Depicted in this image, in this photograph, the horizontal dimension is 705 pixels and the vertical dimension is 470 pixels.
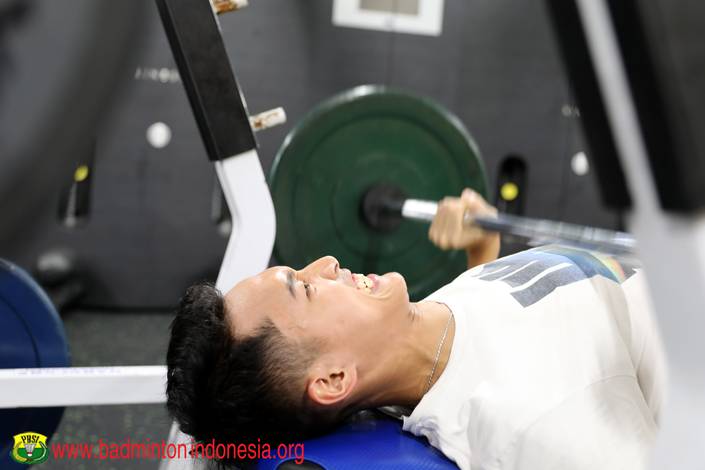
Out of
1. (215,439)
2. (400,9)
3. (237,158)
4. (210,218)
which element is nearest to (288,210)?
(237,158)

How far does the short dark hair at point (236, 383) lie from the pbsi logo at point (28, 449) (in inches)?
20.1

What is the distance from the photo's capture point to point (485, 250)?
1595 millimetres

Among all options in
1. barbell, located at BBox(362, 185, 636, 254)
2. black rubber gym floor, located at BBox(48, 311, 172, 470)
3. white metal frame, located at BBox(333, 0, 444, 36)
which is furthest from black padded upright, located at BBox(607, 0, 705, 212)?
white metal frame, located at BBox(333, 0, 444, 36)

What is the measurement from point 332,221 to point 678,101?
5.76 feet

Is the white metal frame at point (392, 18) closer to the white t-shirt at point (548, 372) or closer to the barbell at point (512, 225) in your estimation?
the barbell at point (512, 225)

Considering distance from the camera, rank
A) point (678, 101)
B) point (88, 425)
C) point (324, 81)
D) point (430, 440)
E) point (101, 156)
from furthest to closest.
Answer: point (324, 81)
point (101, 156)
point (88, 425)
point (430, 440)
point (678, 101)

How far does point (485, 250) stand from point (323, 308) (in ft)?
1.88

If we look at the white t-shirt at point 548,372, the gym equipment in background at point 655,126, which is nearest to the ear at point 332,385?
the white t-shirt at point 548,372

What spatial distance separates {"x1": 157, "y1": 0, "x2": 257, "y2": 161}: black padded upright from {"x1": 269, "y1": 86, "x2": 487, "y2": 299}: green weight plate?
455 millimetres

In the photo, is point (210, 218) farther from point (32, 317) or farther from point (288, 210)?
point (32, 317)

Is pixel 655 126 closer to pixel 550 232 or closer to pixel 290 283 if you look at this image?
pixel 550 232

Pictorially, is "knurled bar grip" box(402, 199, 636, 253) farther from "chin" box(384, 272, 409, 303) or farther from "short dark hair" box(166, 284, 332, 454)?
"short dark hair" box(166, 284, 332, 454)

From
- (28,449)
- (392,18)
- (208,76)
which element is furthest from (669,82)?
A: (392,18)

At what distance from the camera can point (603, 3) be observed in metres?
0.38
